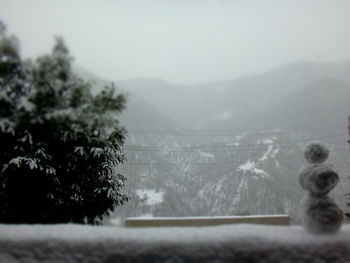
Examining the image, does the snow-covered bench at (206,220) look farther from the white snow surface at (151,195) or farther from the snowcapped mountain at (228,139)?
the white snow surface at (151,195)

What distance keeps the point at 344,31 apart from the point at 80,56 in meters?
3.88

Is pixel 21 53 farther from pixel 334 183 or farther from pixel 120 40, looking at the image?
pixel 334 183

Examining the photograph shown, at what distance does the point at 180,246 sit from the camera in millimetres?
1748

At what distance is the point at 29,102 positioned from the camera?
8.08 feet

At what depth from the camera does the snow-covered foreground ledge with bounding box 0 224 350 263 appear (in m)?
1.73

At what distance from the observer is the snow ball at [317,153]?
1.94 meters

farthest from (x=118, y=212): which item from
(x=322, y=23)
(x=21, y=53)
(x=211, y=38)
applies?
(x=322, y=23)

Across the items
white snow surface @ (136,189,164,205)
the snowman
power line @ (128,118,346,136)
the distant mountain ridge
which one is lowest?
white snow surface @ (136,189,164,205)

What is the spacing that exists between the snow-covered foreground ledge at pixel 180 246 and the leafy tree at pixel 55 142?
105 centimetres

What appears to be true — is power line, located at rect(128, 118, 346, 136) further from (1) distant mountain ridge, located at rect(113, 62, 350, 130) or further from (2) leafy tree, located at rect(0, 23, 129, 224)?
(2) leafy tree, located at rect(0, 23, 129, 224)

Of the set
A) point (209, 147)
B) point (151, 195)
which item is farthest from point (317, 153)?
point (209, 147)

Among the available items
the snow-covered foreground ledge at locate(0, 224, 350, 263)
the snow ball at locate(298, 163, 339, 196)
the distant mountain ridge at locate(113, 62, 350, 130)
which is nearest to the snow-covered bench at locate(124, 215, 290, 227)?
the snow-covered foreground ledge at locate(0, 224, 350, 263)

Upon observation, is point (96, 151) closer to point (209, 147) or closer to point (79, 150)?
point (79, 150)

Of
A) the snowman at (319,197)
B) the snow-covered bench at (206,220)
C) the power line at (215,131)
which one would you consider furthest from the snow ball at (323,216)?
the power line at (215,131)
